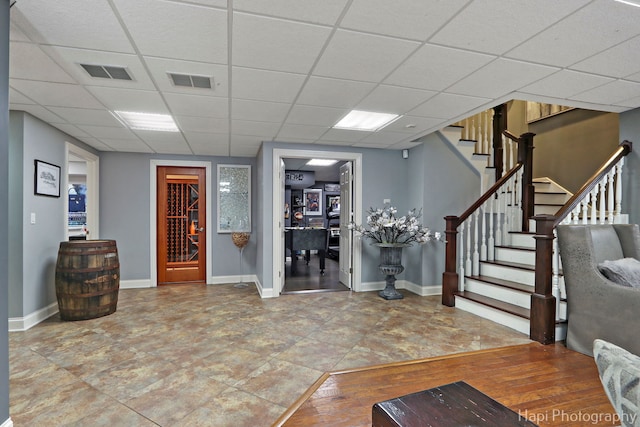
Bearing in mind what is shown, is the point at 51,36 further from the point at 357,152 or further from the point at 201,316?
the point at 357,152

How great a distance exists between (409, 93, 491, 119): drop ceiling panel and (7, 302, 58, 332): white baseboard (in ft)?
15.4

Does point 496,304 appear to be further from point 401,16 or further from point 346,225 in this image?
point 401,16

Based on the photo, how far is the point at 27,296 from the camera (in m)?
3.44

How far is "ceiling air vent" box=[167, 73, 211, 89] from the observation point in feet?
8.28

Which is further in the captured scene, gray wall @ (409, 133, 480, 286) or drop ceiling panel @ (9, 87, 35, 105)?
gray wall @ (409, 133, 480, 286)

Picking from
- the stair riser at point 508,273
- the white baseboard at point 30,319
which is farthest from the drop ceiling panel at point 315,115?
the white baseboard at point 30,319

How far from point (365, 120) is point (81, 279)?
148 inches

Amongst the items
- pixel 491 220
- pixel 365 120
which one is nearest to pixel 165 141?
pixel 365 120

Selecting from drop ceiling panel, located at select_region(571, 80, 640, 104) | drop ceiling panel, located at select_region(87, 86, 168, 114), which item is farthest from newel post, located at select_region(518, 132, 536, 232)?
drop ceiling panel, located at select_region(87, 86, 168, 114)

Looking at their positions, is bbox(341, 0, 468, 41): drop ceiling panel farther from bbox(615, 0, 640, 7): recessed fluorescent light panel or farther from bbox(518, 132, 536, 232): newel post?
bbox(518, 132, 536, 232): newel post

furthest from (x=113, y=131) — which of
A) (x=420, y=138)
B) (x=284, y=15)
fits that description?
(x=420, y=138)

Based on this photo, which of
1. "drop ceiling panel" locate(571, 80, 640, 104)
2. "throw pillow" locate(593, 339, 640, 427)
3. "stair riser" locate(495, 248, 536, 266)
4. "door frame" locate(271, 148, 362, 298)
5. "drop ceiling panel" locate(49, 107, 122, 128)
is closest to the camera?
"throw pillow" locate(593, 339, 640, 427)

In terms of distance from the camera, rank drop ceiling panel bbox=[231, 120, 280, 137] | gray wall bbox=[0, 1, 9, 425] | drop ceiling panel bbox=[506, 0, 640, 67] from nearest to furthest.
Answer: gray wall bbox=[0, 1, 9, 425] → drop ceiling panel bbox=[506, 0, 640, 67] → drop ceiling panel bbox=[231, 120, 280, 137]

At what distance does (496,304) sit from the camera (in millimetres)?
3631
